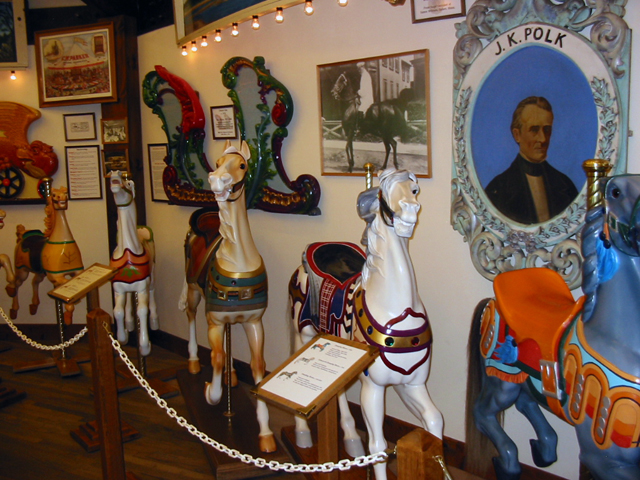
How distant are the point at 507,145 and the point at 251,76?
200cm

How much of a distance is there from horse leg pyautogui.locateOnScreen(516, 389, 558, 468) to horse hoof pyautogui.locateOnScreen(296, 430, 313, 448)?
1.28m

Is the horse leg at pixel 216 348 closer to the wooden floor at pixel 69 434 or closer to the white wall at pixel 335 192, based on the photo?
the wooden floor at pixel 69 434

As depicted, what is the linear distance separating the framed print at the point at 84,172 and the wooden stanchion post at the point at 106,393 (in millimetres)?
3166

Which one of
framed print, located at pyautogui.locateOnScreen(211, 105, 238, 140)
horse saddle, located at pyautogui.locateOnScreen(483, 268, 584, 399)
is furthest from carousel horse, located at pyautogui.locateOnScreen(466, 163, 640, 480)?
framed print, located at pyautogui.locateOnScreen(211, 105, 238, 140)

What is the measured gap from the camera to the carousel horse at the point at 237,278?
301 cm

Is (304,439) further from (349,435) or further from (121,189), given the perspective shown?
(121,189)

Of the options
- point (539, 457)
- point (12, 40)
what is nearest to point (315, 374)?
point (539, 457)

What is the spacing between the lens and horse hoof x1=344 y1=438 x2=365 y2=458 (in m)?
3.02

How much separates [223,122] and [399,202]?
2585mm

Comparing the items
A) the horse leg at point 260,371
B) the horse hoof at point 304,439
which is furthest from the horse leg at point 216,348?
the horse hoof at point 304,439

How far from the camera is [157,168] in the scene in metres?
4.98

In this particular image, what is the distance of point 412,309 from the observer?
2.16 meters

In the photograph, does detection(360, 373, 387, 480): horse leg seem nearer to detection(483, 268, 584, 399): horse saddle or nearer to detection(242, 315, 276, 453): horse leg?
detection(483, 268, 584, 399): horse saddle

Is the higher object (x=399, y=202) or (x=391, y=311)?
(x=399, y=202)
